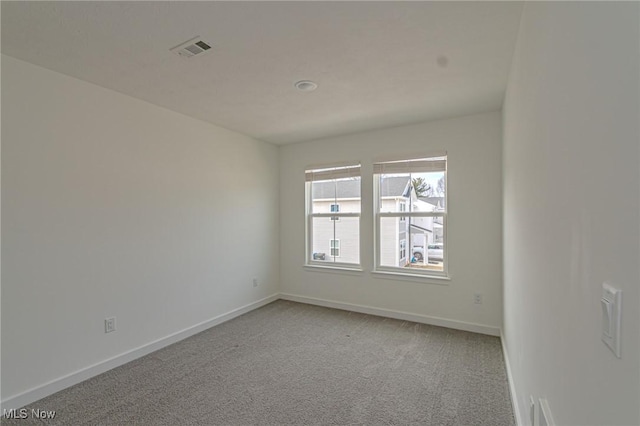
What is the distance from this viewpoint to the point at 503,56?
225 cm

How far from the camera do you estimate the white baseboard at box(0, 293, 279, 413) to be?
7.30ft

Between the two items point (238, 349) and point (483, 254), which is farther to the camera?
point (483, 254)

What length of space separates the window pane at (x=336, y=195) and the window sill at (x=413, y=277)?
930 millimetres

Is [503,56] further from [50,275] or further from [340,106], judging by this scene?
[50,275]

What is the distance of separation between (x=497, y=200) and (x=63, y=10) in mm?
3967

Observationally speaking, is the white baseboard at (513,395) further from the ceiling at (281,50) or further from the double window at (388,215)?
the ceiling at (281,50)

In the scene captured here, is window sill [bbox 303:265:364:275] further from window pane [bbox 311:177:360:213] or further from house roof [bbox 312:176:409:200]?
house roof [bbox 312:176:409:200]

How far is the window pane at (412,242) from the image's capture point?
152 inches

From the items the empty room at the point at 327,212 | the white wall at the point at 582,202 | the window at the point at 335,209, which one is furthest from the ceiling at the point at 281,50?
the window at the point at 335,209

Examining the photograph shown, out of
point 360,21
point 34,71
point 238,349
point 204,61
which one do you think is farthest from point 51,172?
point 360,21

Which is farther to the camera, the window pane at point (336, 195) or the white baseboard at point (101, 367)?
the window pane at point (336, 195)

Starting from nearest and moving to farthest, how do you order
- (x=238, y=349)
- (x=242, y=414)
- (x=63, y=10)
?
(x=63, y=10) → (x=242, y=414) → (x=238, y=349)

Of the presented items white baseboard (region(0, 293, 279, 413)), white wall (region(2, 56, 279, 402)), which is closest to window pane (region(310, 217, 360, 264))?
white wall (region(2, 56, 279, 402))

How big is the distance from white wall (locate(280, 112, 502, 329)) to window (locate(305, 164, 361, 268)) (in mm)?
172
